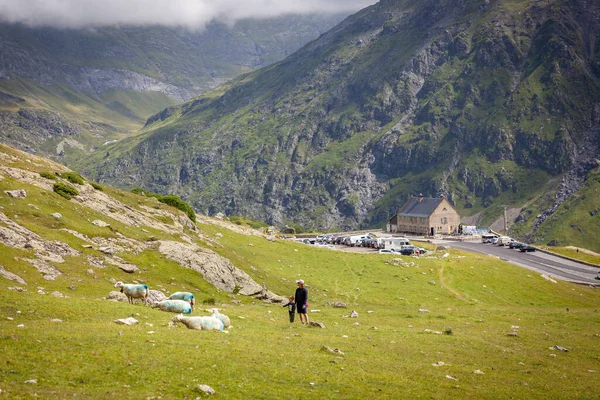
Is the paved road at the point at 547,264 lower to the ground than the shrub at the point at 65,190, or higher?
lower

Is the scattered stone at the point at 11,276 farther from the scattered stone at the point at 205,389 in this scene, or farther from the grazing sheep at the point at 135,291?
the scattered stone at the point at 205,389

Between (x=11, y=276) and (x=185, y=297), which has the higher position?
(x=11, y=276)

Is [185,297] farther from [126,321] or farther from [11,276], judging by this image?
[11,276]

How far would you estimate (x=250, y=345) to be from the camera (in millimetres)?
28344

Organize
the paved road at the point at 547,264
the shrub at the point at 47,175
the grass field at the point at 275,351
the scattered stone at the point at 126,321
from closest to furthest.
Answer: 1. the grass field at the point at 275,351
2. the scattered stone at the point at 126,321
3. the shrub at the point at 47,175
4. the paved road at the point at 547,264

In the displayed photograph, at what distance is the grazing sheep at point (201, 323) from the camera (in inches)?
1221

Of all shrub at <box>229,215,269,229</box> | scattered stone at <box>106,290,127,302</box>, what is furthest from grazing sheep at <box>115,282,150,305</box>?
shrub at <box>229,215,269,229</box>

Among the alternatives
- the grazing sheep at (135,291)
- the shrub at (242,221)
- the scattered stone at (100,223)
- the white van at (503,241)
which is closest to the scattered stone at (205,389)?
the grazing sheep at (135,291)

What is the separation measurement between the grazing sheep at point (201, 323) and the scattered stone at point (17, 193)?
28027 mm

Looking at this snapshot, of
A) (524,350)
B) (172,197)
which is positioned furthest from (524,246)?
(524,350)

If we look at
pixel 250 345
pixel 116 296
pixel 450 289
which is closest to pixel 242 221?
pixel 450 289

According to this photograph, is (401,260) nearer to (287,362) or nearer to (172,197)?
(172,197)

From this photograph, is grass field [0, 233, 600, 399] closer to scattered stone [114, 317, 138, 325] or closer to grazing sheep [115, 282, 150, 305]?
scattered stone [114, 317, 138, 325]

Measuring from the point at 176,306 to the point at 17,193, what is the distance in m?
24.9
